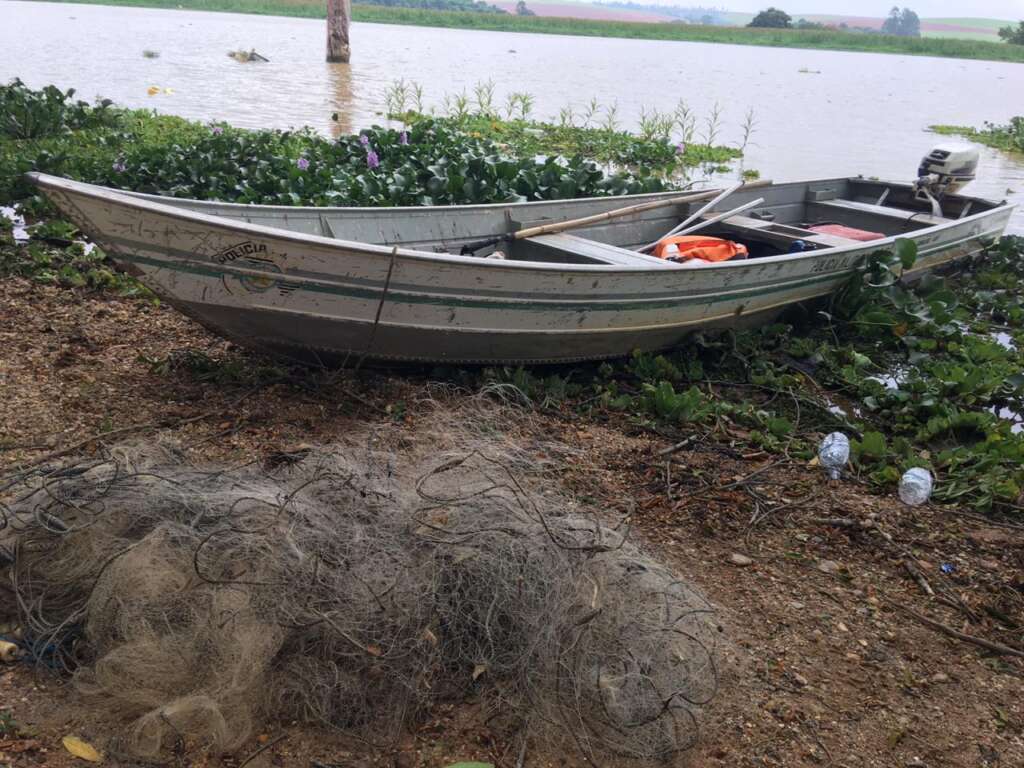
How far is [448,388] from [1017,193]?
13.5m

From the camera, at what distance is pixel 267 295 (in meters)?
4.74

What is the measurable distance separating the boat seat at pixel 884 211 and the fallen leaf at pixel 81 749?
8.29 meters

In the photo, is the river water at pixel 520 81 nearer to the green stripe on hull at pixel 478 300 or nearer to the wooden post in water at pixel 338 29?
the wooden post in water at pixel 338 29

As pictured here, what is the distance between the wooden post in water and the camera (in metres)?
22.9

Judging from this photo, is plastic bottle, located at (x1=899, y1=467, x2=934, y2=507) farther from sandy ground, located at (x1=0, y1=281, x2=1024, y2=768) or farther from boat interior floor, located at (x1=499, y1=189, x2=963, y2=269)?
boat interior floor, located at (x1=499, y1=189, x2=963, y2=269)

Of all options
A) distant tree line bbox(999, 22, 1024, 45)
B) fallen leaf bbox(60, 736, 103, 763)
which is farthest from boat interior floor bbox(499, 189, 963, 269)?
distant tree line bbox(999, 22, 1024, 45)

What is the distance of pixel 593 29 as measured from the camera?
183ft

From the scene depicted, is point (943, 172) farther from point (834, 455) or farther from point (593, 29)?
point (593, 29)

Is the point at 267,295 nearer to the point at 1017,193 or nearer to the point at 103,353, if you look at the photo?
the point at 103,353

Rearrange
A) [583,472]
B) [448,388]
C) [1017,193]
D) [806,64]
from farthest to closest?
1. [806,64]
2. [1017,193]
3. [448,388]
4. [583,472]

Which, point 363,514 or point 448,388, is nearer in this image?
point 363,514

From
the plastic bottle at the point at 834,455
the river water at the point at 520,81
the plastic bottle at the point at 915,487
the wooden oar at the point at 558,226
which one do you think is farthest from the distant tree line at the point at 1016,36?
the plastic bottle at the point at 915,487

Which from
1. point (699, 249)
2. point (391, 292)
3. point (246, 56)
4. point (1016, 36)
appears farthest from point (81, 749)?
point (1016, 36)

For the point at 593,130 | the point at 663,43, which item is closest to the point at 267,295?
the point at 593,130
